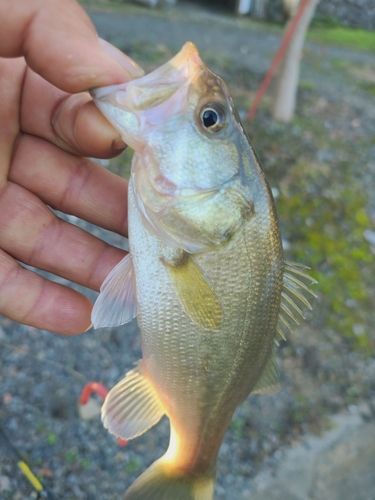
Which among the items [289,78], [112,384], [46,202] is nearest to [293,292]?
[46,202]

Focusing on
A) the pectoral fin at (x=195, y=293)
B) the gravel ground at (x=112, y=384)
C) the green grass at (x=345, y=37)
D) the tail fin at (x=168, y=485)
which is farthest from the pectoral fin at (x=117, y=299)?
the green grass at (x=345, y=37)

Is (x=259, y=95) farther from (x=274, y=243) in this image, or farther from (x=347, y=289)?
(x=274, y=243)

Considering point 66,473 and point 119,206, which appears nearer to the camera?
point 119,206

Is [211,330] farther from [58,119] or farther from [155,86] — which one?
[58,119]

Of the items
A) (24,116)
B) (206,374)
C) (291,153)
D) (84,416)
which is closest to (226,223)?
(206,374)

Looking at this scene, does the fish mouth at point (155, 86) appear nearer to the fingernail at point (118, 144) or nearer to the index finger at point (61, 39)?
the index finger at point (61, 39)
